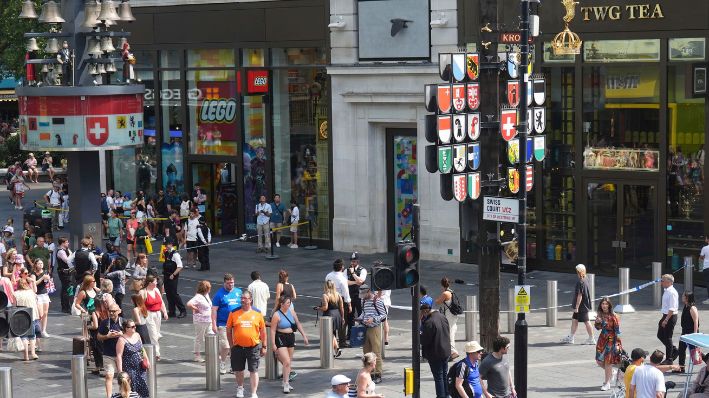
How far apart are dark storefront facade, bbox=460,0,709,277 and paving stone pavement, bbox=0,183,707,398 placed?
950 mm

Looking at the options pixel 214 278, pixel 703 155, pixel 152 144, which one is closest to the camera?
pixel 703 155

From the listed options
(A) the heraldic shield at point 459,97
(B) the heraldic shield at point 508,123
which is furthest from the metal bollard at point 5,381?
(B) the heraldic shield at point 508,123

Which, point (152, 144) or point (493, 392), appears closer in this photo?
point (493, 392)

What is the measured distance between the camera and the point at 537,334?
24.8m

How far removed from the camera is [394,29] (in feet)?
113

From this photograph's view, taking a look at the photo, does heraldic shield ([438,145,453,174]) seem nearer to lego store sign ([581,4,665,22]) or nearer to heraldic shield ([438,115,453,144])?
heraldic shield ([438,115,453,144])

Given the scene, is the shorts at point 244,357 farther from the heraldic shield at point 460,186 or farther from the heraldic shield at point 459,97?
the heraldic shield at point 459,97

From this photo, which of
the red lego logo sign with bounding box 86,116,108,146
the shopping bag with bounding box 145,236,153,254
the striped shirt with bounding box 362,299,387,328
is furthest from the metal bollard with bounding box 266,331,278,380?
the shopping bag with bounding box 145,236,153,254

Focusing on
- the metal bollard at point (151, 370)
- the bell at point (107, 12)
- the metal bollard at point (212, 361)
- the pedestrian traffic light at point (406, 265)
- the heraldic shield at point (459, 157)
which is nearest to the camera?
the pedestrian traffic light at point (406, 265)

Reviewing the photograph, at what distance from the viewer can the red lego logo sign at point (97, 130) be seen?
28781mm

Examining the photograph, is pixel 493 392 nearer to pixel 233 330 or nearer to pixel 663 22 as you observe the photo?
pixel 233 330

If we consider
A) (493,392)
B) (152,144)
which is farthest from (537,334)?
(152,144)

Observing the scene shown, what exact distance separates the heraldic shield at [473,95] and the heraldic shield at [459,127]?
0.39 m

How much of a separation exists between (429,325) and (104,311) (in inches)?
205
